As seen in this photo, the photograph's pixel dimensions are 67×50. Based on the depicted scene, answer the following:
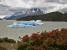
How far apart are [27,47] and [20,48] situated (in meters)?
0.54

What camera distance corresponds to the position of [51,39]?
1206cm

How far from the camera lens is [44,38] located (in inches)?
497

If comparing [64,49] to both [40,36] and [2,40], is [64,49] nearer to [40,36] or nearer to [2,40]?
[40,36]

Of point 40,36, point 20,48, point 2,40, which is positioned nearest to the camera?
point 20,48

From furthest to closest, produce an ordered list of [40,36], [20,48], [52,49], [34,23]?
1. [34,23]
2. [40,36]
3. [20,48]
4. [52,49]

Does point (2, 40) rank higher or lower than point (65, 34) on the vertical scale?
lower

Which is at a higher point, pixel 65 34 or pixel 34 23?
pixel 65 34

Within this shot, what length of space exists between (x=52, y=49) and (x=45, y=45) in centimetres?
51

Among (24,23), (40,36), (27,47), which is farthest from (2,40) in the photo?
(24,23)

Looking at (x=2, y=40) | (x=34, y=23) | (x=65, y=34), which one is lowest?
(x=34, y=23)

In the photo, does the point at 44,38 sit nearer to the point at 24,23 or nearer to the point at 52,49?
the point at 52,49

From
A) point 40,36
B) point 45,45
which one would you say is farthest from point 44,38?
point 45,45

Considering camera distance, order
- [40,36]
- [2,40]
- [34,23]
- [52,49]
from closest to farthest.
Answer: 1. [52,49]
2. [40,36]
3. [2,40]
4. [34,23]

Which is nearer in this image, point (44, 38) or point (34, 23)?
point (44, 38)
